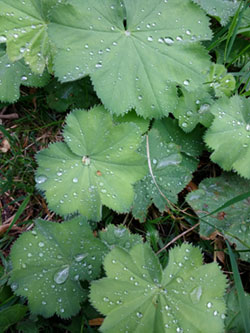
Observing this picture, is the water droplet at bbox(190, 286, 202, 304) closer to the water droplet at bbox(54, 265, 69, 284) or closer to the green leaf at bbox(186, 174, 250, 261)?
the green leaf at bbox(186, 174, 250, 261)

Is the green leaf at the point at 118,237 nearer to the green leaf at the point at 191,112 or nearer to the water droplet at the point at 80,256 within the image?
the water droplet at the point at 80,256

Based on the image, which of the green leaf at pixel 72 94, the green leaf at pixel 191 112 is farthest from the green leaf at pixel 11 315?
the green leaf at pixel 191 112

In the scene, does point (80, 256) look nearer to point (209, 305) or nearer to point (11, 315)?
point (11, 315)

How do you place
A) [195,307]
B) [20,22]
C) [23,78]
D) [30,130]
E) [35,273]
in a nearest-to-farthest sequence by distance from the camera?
[195,307]
[35,273]
[20,22]
[23,78]
[30,130]

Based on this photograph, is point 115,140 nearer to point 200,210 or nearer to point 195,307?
point 200,210

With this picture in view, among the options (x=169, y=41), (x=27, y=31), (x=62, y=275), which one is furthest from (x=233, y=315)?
(x=27, y=31)

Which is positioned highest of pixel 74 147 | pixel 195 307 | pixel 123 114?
pixel 123 114

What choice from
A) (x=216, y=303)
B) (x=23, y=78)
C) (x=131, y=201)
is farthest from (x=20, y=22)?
(x=216, y=303)
